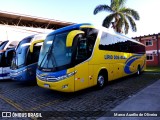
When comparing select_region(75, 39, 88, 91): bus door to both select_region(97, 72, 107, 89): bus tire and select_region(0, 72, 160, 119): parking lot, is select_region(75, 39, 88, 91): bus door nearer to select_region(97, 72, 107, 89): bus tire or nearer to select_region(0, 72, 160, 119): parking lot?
select_region(0, 72, 160, 119): parking lot

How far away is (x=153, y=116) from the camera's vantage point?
16.6 feet

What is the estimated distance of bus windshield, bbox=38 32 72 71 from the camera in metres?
6.97

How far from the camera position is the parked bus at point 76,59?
22.5 ft

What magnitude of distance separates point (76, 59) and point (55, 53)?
980mm

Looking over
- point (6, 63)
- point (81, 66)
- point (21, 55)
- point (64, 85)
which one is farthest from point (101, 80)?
point (6, 63)

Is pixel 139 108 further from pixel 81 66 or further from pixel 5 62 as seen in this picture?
pixel 5 62

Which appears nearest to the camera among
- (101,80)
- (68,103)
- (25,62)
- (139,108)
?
(139,108)

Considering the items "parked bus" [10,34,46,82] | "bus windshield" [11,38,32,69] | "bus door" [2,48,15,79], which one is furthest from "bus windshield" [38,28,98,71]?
"bus door" [2,48,15,79]

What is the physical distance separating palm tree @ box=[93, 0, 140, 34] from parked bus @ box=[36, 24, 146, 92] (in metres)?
Result: 14.5

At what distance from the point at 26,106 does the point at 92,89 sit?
144 inches

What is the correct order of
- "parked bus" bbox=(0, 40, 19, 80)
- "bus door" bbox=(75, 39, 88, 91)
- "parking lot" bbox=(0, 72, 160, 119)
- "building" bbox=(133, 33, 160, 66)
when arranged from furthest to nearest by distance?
"building" bbox=(133, 33, 160, 66), "parked bus" bbox=(0, 40, 19, 80), "bus door" bbox=(75, 39, 88, 91), "parking lot" bbox=(0, 72, 160, 119)

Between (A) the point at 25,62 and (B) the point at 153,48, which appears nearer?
(A) the point at 25,62

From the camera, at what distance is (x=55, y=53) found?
7305 millimetres

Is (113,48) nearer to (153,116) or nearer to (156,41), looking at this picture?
(153,116)
